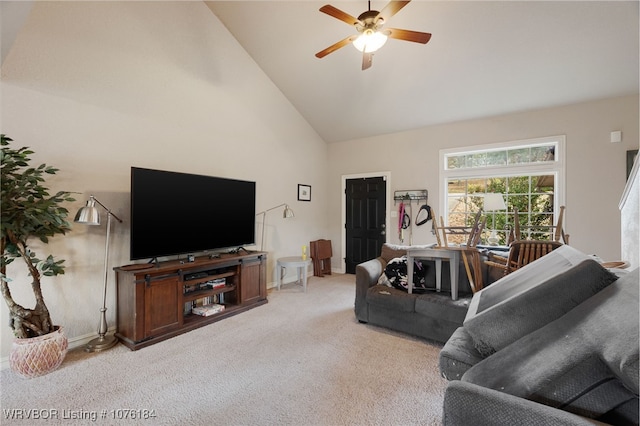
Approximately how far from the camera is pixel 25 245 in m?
2.12

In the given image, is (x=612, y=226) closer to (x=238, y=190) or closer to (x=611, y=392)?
(x=611, y=392)

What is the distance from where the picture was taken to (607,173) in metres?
3.62

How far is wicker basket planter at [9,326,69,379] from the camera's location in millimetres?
2047

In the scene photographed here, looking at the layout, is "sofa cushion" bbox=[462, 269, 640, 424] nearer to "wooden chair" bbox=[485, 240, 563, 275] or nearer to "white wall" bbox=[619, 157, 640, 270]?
"white wall" bbox=[619, 157, 640, 270]

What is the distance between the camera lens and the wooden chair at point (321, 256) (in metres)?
5.45

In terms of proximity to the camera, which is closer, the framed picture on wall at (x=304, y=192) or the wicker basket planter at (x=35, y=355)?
the wicker basket planter at (x=35, y=355)

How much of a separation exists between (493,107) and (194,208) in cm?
433

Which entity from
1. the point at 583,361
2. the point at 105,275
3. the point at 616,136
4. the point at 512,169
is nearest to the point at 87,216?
the point at 105,275

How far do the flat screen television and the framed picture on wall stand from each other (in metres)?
1.51

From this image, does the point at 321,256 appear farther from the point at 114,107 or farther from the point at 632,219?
the point at 632,219

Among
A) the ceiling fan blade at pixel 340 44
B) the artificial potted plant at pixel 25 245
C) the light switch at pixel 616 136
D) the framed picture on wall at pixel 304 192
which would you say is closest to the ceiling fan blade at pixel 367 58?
the ceiling fan blade at pixel 340 44

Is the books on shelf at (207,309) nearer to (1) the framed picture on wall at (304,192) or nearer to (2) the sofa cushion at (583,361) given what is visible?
(1) the framed picture on wall at (304,192)

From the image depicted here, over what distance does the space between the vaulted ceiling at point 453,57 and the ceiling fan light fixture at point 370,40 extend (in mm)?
869

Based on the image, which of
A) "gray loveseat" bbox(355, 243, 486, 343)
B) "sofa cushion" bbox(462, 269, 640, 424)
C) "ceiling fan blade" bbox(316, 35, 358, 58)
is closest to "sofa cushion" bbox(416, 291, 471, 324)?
"gray loveseat" bbox(355, 243, 486, 343)
